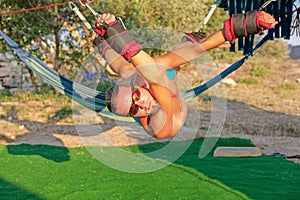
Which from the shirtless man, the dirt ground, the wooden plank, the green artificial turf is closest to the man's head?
the shirtless man

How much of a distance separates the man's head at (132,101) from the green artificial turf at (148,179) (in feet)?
3.98

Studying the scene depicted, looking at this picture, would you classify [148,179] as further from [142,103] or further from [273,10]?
[142,103]

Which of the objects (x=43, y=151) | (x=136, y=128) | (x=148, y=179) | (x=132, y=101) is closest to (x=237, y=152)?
(x=148, y=179)

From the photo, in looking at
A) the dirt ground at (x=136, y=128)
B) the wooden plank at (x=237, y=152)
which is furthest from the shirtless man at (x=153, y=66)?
the dirt ground at (x=136, y=128)

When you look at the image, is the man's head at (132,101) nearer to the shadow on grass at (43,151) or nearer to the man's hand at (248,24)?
the man's hand at (248,24)

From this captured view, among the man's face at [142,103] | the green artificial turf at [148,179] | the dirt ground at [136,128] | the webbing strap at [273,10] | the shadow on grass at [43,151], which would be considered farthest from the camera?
the dirt ground at [136,128]

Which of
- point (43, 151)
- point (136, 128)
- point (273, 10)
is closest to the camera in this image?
point (273, 10)

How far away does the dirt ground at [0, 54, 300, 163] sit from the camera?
19.2 feet

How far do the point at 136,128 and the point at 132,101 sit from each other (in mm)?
4037

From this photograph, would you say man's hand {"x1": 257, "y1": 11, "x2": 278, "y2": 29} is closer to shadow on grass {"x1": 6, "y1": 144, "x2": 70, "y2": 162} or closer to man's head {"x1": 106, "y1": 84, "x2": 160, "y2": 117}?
man's head {"x1": 106, "y1": 84, "x2": 160, "y2": 117}

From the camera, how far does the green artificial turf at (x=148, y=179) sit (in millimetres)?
3381

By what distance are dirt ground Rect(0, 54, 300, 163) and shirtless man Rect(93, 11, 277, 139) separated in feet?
10.1

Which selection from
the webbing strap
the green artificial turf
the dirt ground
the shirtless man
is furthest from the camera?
the dirt ground

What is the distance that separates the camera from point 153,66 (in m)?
2.01
